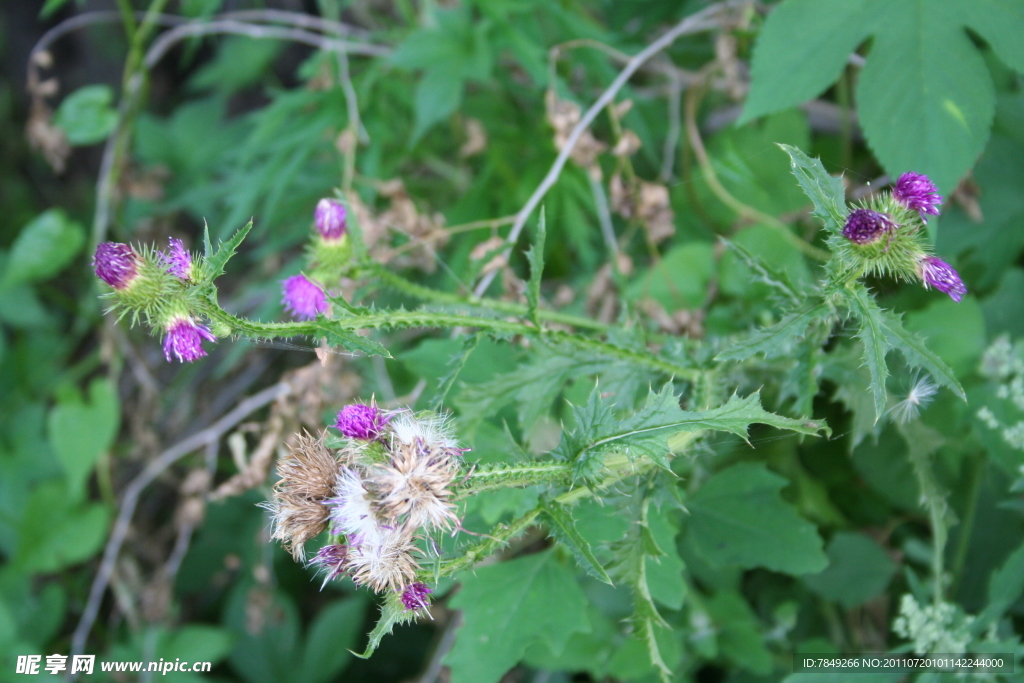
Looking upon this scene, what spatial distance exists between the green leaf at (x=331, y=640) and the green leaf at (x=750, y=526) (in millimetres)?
1378

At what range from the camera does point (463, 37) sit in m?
2.09

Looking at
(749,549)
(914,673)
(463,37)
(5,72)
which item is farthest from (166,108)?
(914,673)

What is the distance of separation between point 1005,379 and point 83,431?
103 inches

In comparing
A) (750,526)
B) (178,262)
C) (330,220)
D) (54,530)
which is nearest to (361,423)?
(178,262)

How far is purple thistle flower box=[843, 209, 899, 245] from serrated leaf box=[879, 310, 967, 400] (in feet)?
0.47

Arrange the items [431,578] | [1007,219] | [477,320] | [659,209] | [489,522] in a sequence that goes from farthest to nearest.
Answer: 1. [659,209]
2. [1007,219]
3. [489,522]
4. [477,320]
5. [431,578]

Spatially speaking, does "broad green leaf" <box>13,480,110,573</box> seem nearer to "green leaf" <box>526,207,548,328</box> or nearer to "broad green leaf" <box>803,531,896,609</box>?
"green leaf" <box>526,207,548,328</box>

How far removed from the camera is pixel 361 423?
91cm

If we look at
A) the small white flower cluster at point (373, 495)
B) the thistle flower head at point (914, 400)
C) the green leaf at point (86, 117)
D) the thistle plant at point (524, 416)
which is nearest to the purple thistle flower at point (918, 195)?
the thistle plant at point (524, 416)

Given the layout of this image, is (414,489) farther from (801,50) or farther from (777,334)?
(801,50)

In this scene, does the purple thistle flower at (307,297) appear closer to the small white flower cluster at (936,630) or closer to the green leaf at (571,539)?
the green leaf at (571,539)

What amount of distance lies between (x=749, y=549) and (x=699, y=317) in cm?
61

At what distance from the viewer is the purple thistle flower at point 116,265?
97 centimetres

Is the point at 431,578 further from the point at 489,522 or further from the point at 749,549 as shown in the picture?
the point at 749,549
